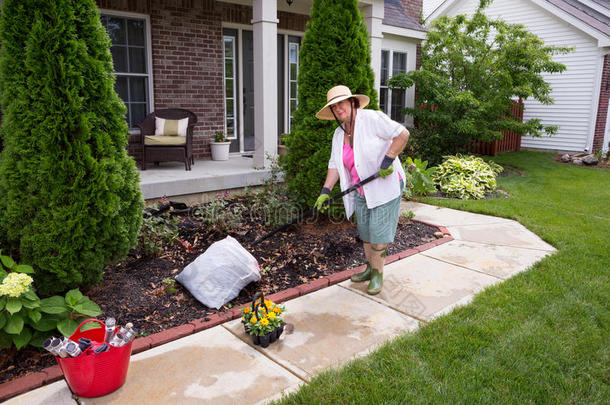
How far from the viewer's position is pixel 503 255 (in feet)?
15.7

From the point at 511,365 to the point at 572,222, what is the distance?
4045mm

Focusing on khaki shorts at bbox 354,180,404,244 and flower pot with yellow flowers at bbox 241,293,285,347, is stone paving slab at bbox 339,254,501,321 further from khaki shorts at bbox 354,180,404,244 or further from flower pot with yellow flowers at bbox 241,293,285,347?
flower pot with yellow flowers at bbox 241,293,285,347

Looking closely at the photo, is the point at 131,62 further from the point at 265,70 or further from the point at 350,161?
the point at 350,161

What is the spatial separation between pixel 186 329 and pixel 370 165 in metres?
1.86

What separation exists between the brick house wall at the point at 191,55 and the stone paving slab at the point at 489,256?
16.8 ft

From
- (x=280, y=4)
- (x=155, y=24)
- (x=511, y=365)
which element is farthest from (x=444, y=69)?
(x=511, y=365)

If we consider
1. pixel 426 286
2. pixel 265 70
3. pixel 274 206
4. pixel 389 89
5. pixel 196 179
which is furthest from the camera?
pixel 389 89

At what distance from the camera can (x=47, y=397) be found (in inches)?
95.9

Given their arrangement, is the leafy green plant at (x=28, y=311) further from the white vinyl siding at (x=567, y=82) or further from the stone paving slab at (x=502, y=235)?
the white vinyl siding at (x=567, y=82)

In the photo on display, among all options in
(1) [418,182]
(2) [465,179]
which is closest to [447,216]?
(1) [418,182]

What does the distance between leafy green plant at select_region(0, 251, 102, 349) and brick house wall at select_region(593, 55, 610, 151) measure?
14.6 metres

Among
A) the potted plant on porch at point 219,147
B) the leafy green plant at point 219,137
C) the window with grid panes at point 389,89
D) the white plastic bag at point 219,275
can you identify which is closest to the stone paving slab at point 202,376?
the white plastic bag at point 219,275

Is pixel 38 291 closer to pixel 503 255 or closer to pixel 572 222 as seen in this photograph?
pixel 503 255

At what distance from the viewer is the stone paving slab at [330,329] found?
9.32 ft
